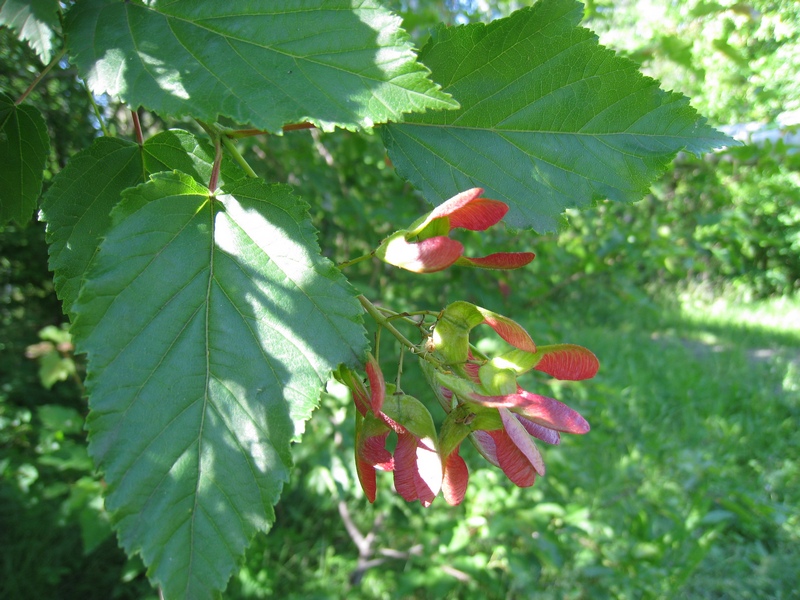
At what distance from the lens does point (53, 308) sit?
334 cm

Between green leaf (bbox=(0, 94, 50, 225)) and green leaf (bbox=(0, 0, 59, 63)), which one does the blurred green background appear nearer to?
green leaf (bbox=(0, 94, 50, 225))

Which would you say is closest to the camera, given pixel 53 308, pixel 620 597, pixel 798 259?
pixel 620 597

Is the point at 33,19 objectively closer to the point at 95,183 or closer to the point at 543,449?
the point at 95,183

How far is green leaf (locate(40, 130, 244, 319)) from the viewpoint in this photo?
A: 64cm

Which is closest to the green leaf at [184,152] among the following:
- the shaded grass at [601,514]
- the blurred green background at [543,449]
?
the blurred green background at [543,449]

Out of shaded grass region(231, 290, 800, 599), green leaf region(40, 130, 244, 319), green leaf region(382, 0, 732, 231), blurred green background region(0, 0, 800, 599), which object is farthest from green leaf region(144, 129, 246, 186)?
shaded grass region(231, 290, 800, 599)

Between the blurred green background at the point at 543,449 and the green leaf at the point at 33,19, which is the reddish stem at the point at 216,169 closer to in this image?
the green leaf at the point at 33,19

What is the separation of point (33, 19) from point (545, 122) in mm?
581

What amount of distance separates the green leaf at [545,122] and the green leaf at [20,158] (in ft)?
1.46

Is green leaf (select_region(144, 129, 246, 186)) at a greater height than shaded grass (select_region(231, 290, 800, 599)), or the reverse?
green leaf (select_region(144, 129, 246, 186))

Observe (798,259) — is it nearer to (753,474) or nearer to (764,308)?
(764,308)

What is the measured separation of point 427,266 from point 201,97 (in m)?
0.27

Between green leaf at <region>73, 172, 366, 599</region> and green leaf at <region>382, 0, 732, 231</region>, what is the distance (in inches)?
9.5

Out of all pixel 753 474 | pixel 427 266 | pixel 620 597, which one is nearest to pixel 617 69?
pixel 427 266
